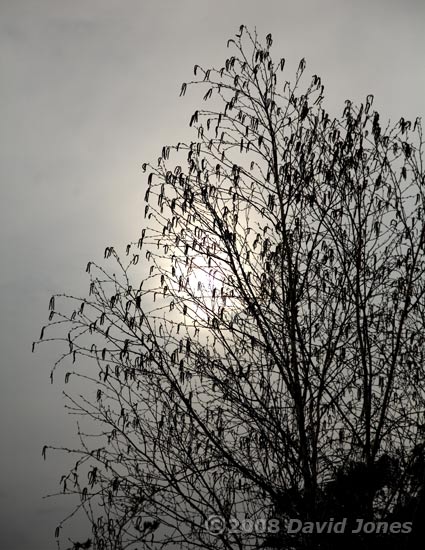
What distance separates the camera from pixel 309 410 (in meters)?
5.20

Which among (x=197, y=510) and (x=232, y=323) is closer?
(x=197, y=510)

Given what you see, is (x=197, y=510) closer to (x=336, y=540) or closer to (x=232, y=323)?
(x=336, y=540)

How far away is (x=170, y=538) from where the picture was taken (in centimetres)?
506

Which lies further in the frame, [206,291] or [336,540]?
[206,291]

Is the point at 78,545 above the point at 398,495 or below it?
above

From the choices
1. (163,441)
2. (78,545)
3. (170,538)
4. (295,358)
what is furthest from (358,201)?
(78,545)

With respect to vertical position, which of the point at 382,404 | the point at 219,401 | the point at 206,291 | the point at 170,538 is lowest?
the point at 170,538

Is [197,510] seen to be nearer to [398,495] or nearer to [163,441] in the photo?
[163,441]

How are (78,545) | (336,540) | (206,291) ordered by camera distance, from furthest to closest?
(206,291), (78,545), (336,540)

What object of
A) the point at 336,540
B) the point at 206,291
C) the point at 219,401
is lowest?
the point at 336,540

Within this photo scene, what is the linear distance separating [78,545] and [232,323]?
2176 mm

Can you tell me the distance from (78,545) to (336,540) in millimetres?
2043

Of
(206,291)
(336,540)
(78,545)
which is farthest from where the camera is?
(206,291)

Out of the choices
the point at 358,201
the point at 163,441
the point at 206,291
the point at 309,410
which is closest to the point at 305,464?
the point at 309,410
